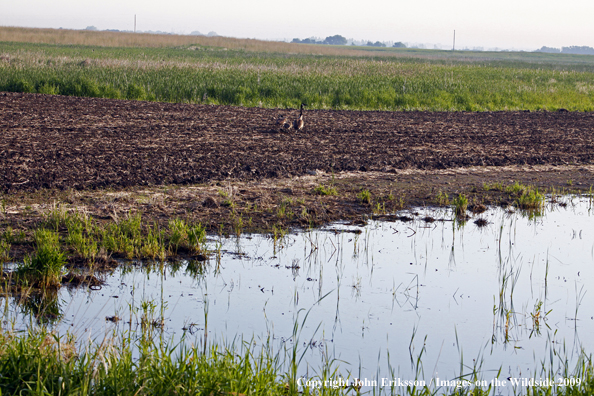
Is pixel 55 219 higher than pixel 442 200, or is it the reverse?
pixel 442 200

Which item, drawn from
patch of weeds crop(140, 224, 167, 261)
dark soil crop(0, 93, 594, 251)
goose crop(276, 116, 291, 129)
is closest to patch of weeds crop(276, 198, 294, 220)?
dark soil crop(0, 93, 594, 251)

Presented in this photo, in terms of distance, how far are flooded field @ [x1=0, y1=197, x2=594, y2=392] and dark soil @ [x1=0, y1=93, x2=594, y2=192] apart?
3749 millimetres

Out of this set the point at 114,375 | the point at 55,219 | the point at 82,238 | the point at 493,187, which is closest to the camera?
the point at 114,375

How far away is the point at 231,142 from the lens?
13.2 m

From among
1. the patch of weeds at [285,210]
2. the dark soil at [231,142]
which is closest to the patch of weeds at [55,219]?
the dark soil at [231,142]

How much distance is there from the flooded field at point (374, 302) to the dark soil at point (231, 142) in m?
3.75

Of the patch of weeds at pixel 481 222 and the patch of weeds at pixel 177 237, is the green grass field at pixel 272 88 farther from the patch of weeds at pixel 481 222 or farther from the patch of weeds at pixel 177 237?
the patch of weeds at pixel 177 237

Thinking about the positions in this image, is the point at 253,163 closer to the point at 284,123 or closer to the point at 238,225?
the point at 238,225

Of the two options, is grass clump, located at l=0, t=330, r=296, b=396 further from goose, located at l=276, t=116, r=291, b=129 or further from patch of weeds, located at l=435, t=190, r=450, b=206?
goose, located at l=276, t=116, r=291, b=129

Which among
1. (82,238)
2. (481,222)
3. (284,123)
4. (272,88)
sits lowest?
(82,238)

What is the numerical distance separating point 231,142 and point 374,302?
27.3 ft

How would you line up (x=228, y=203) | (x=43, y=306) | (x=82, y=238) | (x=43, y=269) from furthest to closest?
(x=228, y=203)
(x=82, y=238)
(x=43, y=269)
(x=43, y=306)

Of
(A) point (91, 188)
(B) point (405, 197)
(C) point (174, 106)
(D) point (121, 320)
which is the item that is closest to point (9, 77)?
(C) point (174, 106)

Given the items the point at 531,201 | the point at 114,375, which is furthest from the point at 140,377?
the point at 531,201
